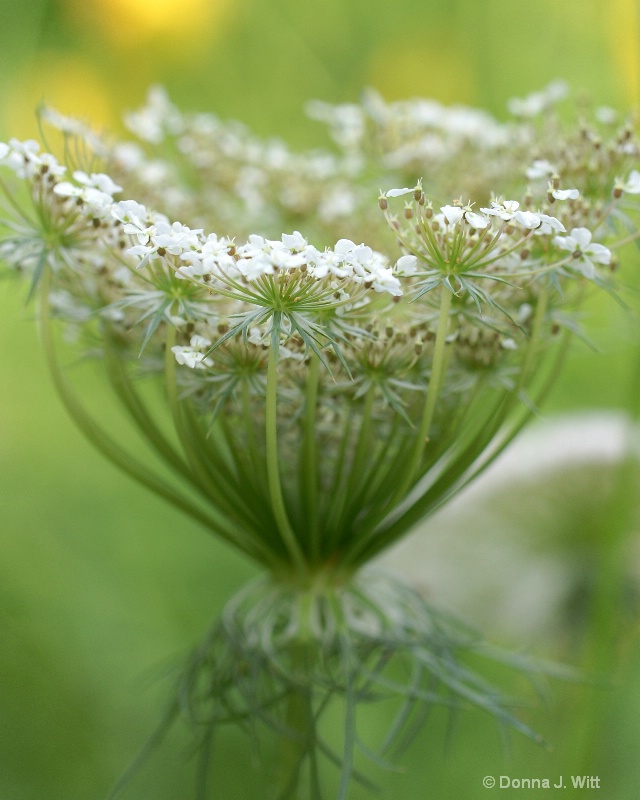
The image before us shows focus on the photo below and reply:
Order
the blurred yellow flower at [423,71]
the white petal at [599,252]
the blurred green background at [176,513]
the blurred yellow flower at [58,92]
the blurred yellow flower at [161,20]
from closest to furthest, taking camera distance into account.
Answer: the white petal at [599,252] < the blurred green background at [176,513] < the blurred yellow flower at [58,92] < the blurred yellow flower at [161,20] < the blurred yellow flower at [423,71]

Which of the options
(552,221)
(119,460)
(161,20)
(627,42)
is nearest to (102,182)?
(119,460)

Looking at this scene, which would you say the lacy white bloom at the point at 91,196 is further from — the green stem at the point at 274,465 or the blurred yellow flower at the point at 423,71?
the blurred yellow flower at the point at 423,71

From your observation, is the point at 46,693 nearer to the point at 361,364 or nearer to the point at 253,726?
the point at 253,726

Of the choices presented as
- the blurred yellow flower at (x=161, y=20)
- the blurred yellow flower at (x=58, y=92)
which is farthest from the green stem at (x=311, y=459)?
the blurred yellow flower at (x=161, y=20)

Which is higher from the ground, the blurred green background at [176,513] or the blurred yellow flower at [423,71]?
the blurred yellow flower at [423,71]

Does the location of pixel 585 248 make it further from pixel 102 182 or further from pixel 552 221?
pixel 102 182

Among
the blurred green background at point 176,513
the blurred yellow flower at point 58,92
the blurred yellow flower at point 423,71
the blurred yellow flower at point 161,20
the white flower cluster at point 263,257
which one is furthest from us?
the blurred yellow flower at point 423,71

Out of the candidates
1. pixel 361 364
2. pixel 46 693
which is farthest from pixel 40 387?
pixel 361 364
